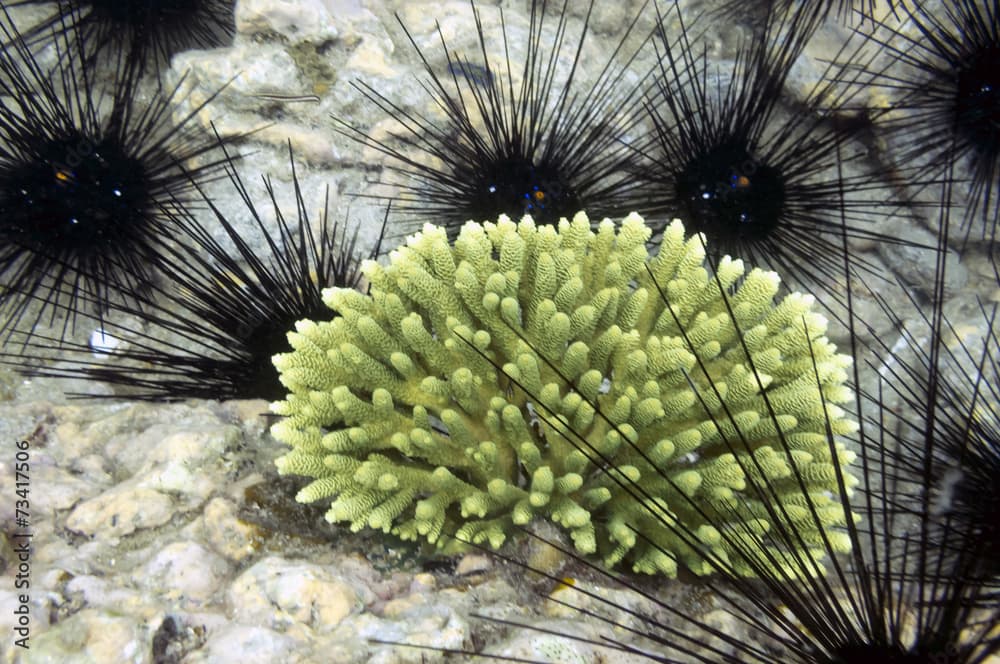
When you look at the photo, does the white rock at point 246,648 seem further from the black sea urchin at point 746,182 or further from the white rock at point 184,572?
the black sea urchin at point 746,182

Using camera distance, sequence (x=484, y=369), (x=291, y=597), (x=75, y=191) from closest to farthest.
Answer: (x=291, y=597) → (x=484, y=369) → (x=75, y=191)

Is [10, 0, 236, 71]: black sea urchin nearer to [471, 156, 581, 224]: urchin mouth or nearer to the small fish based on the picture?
the small fish

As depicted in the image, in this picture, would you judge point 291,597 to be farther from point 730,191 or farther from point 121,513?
point 730,191

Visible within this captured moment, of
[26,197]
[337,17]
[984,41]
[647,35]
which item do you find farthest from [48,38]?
[984,41]

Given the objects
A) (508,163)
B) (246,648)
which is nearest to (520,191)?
(508,163)

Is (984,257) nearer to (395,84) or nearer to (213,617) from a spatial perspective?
(395,84)

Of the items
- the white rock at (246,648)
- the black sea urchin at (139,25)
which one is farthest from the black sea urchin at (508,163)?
the white rock at (246,648)
